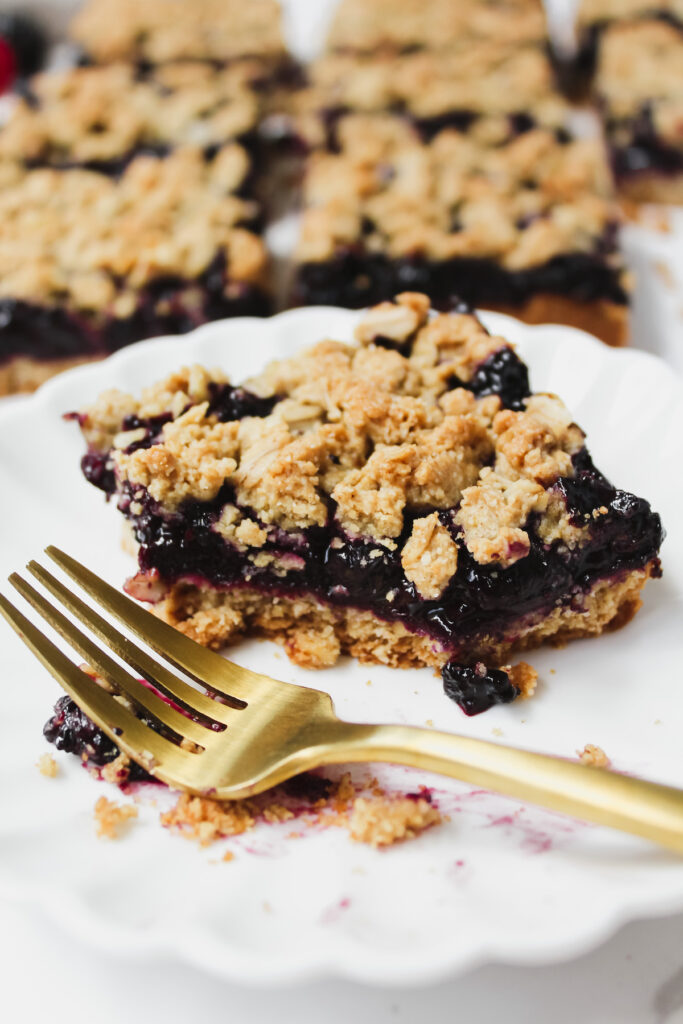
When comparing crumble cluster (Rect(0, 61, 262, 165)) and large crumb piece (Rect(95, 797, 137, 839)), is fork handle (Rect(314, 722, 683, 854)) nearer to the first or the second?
large crumb piece (Rect(95, 797, 137, 839))

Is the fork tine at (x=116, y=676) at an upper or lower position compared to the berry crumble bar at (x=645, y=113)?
lower

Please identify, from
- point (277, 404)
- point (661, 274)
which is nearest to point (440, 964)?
point (277, 404)

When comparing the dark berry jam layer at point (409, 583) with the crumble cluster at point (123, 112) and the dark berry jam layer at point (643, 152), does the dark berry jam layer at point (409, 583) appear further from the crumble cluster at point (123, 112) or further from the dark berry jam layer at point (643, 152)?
the dark berry jam layer at point (643, 152)

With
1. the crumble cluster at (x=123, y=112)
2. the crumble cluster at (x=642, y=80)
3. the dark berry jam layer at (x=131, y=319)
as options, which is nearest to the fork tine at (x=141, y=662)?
the dark berry jam layer at (x=131, y=319)

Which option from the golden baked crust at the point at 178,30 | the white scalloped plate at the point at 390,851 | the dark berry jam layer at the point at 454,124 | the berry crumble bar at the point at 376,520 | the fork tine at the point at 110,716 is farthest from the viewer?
the golden baked crust at the point at 178,30

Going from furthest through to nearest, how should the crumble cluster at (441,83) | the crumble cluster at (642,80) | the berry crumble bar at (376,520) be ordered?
the crumble cluster at (642,80), the crumble cluster at (441,83), the berry crumble bar at (376,520)

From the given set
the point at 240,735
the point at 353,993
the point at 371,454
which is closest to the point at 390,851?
the point at 353,993
